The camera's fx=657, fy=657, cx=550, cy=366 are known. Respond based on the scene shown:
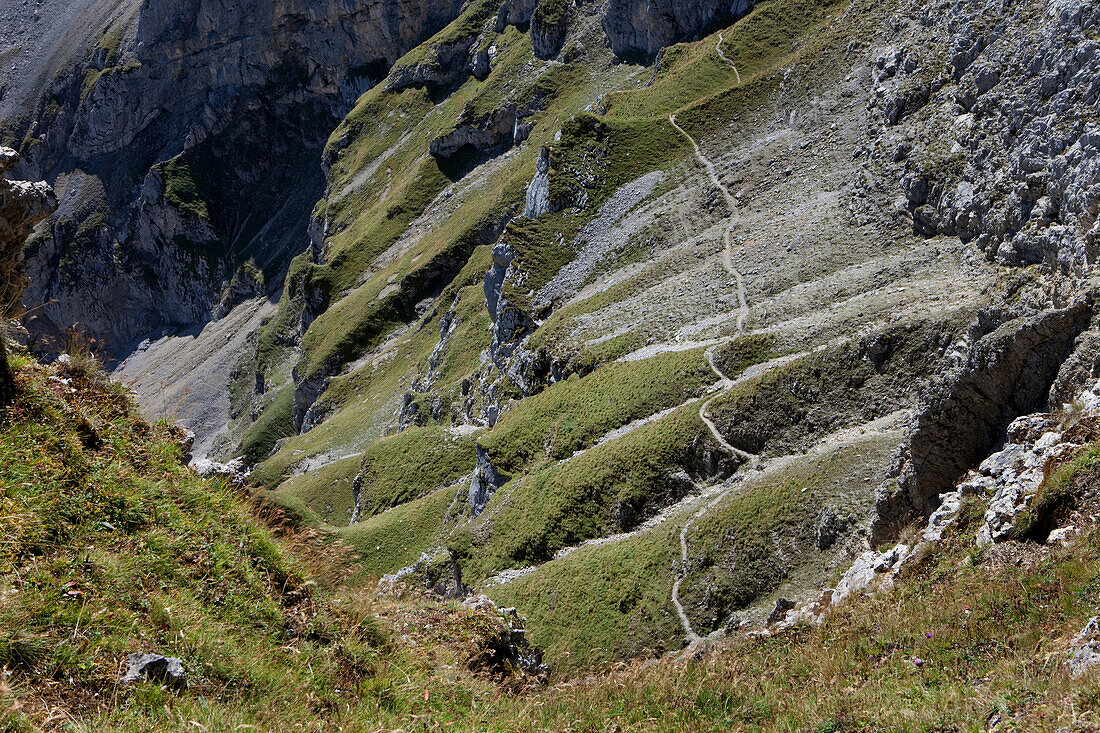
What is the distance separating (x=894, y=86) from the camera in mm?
56969

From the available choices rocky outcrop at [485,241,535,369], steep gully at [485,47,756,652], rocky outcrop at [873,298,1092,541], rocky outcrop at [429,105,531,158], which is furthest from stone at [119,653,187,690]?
rocky outcrop at [429,105,531,158]

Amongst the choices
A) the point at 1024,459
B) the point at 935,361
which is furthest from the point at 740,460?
the point at 1024,459

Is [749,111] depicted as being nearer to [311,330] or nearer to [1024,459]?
[1024,459]

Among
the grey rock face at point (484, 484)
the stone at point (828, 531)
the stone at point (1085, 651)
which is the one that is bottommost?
the grey rock face at point (484, 484)

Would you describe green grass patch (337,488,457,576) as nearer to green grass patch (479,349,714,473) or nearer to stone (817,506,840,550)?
green grass patch (479,349,714,473)

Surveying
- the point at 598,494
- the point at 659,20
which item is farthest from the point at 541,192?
the point at 659,20

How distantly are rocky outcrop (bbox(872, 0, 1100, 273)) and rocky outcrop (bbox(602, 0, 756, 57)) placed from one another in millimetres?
49002

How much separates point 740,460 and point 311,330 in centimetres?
12269

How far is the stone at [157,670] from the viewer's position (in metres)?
7.19

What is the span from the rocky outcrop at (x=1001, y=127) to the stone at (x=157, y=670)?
36.8 m

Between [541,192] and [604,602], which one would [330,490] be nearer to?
[541,192]

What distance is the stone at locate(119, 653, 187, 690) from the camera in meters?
7.19

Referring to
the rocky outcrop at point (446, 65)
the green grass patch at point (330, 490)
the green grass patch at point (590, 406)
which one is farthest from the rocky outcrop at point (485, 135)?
the green grass patch at point (590, 406)

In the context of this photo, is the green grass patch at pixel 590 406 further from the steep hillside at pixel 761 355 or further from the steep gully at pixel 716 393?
the steep gully at pixel 716 393
